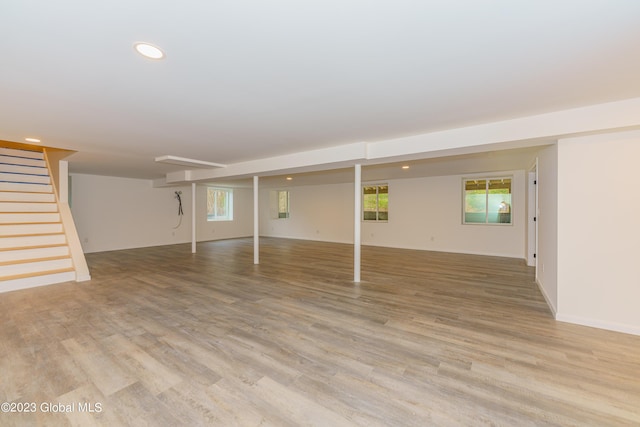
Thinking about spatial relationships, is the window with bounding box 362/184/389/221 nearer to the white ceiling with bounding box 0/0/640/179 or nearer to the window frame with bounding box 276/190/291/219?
the window frame with bounding box 276/190/291/219

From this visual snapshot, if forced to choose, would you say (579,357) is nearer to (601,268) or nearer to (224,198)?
(601,268)

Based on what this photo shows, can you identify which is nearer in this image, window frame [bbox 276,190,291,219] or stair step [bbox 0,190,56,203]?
stair step [bbox 0,190,56,203]

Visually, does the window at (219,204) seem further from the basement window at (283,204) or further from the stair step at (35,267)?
the stair step at (35,267)

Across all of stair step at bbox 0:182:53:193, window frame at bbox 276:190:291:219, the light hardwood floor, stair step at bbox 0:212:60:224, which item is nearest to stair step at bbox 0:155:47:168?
stair step at bbox 0:182:53:193

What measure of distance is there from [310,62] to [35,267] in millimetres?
5702

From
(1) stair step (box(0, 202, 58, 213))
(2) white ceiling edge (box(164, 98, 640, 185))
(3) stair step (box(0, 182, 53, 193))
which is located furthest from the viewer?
(3) stair step (box(0, 182, 53, 193))

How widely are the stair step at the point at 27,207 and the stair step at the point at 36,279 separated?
150 centimetres

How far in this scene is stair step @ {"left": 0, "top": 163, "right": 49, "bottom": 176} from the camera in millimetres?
5309

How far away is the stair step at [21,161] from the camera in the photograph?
5.45m

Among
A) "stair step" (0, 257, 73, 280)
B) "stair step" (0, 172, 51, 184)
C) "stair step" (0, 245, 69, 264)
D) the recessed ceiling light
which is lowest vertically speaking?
"stair step" (0, 257, 73, 280)

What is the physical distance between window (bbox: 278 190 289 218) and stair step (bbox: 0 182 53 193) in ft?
23.3

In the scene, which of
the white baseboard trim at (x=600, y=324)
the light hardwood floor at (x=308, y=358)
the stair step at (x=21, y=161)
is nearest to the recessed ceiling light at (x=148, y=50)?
the light hardwood floor at (x=308, y=358)

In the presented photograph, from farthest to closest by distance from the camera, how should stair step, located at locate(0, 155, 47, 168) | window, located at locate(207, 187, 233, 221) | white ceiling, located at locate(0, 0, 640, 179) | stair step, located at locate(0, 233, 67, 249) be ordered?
window, located at locate(207, 187, 233, 221) < stair step, located at locate(0, 155, 47, 168) < stair step, located at locate(0, 233, 67, 249) < white ceiling, located at locate(0, 0, 640, 179)

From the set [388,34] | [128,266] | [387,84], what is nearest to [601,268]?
[387,84]
